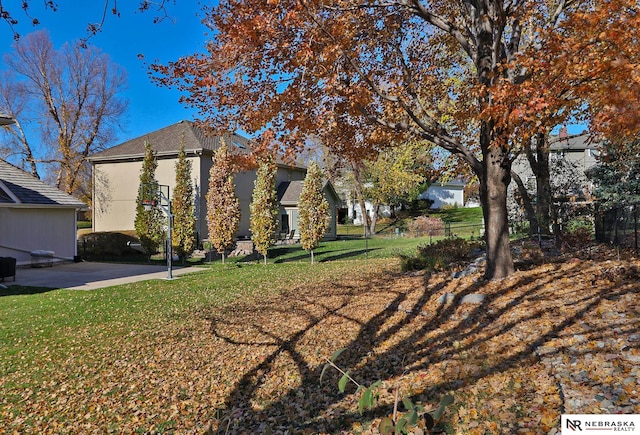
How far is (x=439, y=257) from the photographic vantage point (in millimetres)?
11070

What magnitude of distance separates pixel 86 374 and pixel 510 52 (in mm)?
8925

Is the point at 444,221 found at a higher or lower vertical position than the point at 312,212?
lower

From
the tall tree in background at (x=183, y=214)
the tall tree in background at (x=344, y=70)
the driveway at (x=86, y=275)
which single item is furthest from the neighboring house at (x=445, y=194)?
the tall tree in background at (x=344, y=70)

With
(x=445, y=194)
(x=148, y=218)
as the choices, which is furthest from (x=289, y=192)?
(x=445, y=194)

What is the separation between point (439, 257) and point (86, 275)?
39.0ft

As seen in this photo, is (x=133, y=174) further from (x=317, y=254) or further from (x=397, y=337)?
(x=397, y=337)

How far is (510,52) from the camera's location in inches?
317

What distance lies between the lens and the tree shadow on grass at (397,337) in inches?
167

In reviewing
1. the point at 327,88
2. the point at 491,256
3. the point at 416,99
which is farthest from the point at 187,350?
the point at 416,99

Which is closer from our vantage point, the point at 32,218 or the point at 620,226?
the point at 620,226

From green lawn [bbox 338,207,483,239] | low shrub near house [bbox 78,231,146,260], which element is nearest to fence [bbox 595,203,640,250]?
low shrub near house [bbox 78,231,146,260]

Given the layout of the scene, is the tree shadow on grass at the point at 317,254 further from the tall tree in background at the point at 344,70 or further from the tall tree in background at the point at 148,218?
the tall tree in background at the point at 344,70

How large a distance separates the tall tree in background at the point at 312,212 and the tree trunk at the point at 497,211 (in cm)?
986

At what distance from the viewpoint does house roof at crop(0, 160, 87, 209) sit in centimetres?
1625
